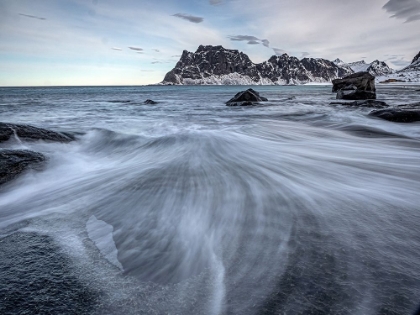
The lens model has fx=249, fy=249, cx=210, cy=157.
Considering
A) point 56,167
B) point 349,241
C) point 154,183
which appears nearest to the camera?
point 349,241

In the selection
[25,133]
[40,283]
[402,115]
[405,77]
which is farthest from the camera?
[405,77]

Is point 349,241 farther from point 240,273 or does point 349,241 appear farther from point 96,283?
point 96,283

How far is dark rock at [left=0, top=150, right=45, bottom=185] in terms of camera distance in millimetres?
3748

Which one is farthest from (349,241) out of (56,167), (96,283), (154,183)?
(56,167)

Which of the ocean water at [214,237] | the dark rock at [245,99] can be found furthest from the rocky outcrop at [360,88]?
the ocean water at [214,237]

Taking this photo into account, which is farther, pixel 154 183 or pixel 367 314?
pixel 154 183

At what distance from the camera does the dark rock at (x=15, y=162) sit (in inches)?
148

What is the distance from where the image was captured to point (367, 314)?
1.35 metres

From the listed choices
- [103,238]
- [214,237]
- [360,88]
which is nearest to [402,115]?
[214,237]

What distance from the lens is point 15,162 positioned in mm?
4008

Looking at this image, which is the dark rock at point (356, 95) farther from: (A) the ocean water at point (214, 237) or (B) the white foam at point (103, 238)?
(B) the white foam at point (103, 238)

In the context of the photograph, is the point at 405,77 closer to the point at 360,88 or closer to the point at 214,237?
the point at 360,88

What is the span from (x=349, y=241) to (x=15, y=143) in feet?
20.7

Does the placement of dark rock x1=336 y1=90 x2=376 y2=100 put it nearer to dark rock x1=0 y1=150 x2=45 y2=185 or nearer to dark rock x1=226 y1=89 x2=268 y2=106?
dark rock x1=226 y1=89 x2=268 y2=106
